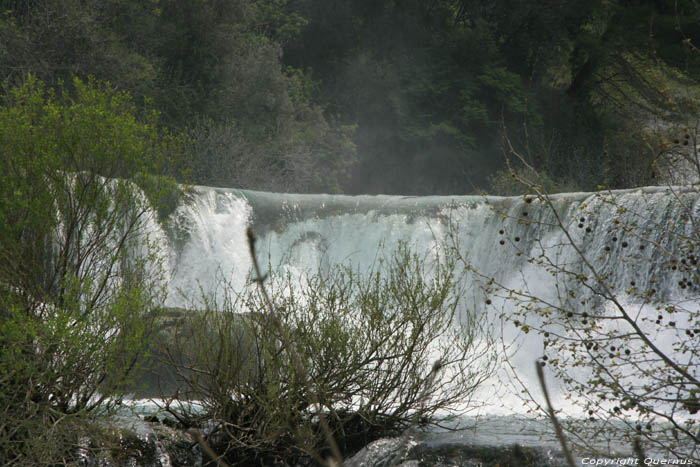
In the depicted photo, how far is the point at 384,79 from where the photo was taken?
2622cm

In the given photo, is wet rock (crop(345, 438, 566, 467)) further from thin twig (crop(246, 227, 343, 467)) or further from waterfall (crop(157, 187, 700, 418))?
waterfall (crop(157, 187, 700, 418))

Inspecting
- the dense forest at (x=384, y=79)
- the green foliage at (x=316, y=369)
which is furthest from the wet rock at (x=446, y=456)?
the dense forest at (x=384, y=79)

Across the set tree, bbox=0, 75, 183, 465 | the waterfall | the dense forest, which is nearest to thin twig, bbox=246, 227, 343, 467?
tree, bbox=0, 75, 183, 465

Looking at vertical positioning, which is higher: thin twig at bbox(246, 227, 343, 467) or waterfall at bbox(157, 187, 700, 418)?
thin twig at bbox(246, 227, 343, 467)

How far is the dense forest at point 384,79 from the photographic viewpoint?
19.5 meters

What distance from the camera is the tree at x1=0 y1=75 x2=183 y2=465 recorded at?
16.9 ft

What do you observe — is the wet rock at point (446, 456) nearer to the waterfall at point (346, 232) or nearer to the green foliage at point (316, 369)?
the green foliage at point (316, 369)

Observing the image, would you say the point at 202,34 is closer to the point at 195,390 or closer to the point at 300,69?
the point at 300,69

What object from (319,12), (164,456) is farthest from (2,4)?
(164,456)

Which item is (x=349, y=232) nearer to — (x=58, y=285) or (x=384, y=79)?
(x=58, y=285)

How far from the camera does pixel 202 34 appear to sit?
70.6 feet

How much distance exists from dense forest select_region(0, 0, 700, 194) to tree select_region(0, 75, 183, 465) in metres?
11.7

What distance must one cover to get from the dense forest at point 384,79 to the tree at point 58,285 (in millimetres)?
11672

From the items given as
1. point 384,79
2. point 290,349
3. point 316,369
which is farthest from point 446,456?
point 384,79
